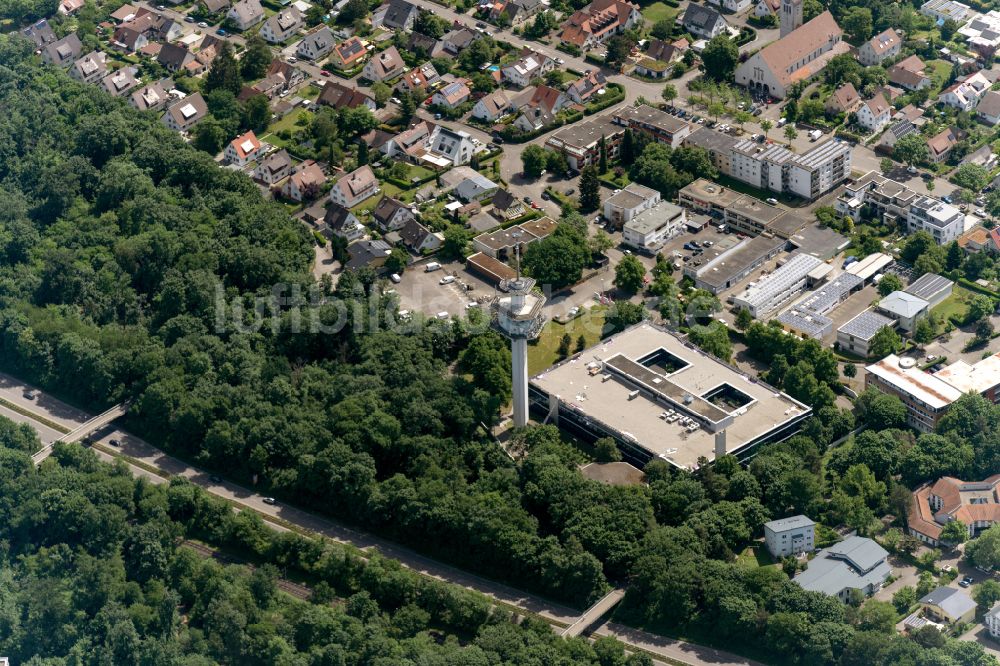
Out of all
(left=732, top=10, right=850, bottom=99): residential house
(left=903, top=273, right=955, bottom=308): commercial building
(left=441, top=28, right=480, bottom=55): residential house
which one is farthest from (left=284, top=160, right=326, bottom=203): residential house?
(left=903, top=273, right=955, bottom=308): commercial building

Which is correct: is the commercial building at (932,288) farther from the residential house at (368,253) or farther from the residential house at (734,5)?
the residential house at (734,5)

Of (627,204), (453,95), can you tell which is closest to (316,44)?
(453,95)

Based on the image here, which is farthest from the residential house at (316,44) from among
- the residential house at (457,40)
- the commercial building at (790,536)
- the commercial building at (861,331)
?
the commercial building at (790,536)

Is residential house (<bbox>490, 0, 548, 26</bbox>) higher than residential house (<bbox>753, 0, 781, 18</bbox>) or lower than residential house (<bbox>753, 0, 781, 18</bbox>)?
higher

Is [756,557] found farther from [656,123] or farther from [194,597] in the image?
[656,123]

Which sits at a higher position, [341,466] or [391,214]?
[391,214]

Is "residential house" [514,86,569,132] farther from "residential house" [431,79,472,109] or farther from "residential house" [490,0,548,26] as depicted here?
"residential house" [490,0,548,26]

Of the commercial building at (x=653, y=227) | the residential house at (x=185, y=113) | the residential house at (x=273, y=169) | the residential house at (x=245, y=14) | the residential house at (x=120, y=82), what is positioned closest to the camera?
the commercial building at (x=653, y=227)
